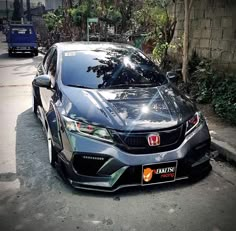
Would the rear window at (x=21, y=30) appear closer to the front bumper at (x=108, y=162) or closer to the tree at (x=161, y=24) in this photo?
the tree at (x=161, y=24)

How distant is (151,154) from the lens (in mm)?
3932

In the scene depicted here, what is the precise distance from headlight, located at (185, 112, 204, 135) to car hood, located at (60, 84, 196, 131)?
0.06m

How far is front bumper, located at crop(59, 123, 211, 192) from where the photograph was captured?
3.87 metres

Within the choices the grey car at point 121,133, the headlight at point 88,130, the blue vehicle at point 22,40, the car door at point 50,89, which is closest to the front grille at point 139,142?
the grey car at point 121,133

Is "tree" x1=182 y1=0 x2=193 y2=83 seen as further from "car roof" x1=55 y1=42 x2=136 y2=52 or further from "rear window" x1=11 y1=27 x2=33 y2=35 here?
"rear window" x1=11 y1=27 x2=33 y2=35

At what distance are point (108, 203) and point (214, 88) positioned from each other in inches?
186

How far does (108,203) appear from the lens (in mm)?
3916

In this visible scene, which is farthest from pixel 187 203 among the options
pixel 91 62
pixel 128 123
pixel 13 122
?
pixel 13 122

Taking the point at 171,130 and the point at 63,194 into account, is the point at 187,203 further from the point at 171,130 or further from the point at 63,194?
the point at 63,194

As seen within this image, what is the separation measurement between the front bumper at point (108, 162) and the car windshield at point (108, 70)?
1.16 m

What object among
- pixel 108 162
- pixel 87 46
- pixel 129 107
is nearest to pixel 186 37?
pixel 87 46

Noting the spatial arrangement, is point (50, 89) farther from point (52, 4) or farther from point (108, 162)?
point (52, 4)

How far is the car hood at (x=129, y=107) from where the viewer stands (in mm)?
4047

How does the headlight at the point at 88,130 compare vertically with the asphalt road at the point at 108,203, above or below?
above
